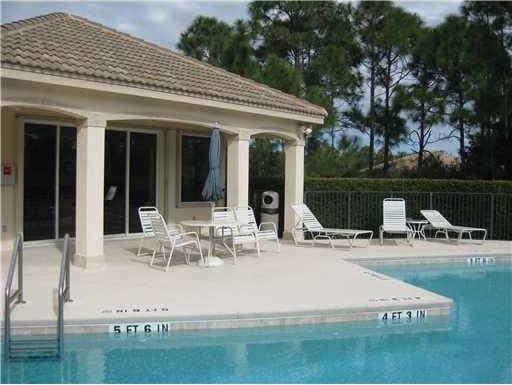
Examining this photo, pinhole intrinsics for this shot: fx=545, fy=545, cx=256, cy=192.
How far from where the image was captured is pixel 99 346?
6.80 metres

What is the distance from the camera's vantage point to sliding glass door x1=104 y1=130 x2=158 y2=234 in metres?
14.2

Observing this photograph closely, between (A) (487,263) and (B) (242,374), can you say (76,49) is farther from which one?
(A) (487,263)

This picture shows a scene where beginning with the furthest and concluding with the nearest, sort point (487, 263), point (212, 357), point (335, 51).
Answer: point (335, 51)
point (487, 263)
point (212, 357)

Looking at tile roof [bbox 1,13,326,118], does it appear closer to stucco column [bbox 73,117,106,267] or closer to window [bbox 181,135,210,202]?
stucco column [bbox 73,117,106,267]

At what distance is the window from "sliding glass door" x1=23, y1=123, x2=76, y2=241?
3586mm

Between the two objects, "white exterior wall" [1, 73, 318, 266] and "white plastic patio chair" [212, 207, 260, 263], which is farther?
"white plastic patio chair" [212, 207, 260, 263]

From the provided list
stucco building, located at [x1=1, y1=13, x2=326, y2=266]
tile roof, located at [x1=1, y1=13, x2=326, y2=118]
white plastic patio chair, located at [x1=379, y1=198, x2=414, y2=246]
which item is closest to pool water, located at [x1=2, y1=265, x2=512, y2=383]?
stucco building, located at [x1=1, y1=13, x2=326, y2=266]

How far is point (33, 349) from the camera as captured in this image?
6.43 metres

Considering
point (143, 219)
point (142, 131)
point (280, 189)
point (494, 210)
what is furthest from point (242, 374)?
point (494, 210)

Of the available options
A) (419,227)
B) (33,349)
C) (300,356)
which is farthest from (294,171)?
(33,349)

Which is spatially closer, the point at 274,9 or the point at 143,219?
the point at 143,219

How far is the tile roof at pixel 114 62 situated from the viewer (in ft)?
31.0

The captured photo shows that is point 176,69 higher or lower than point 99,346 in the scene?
higher

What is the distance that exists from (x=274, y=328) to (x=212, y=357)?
1262 mm
